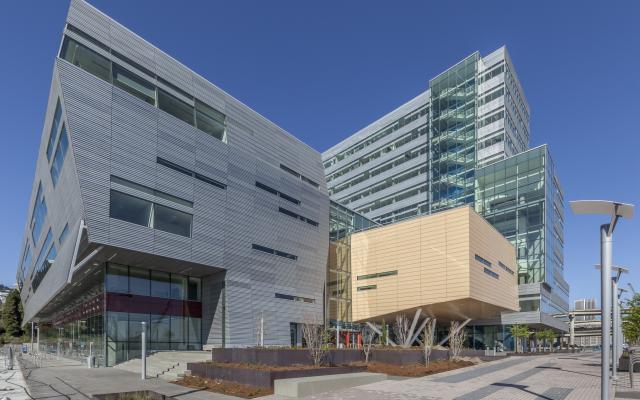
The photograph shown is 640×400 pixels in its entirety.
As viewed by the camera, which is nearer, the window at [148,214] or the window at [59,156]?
the window at [148,214]

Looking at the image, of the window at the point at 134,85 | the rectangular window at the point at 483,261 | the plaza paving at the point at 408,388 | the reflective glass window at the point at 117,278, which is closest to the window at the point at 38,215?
the reflective glass window at the point at 117,278

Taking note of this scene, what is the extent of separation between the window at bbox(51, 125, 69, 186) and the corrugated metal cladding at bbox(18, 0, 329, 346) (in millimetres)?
1310

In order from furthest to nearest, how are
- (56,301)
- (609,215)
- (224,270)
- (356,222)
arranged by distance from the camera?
(356,222) → (56,301) → (224,270) → (609,215)

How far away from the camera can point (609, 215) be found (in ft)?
31.6

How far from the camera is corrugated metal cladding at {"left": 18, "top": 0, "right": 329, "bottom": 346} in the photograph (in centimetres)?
2847

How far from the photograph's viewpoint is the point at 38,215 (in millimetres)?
49312

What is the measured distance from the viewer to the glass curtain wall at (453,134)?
78688 mm

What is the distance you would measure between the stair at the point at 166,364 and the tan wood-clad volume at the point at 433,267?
22644mm

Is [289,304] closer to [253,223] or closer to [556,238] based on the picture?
[253,223]

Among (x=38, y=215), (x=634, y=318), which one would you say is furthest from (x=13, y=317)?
(x=634, y=318)

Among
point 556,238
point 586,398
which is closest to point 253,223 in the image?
point 586,398

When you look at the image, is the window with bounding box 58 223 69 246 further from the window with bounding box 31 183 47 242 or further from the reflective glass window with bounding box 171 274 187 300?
the window with bounding box 31 183 47 242

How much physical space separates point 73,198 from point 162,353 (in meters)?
12.3

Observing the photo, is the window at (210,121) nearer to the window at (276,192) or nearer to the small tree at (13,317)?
the window at (276,192)
